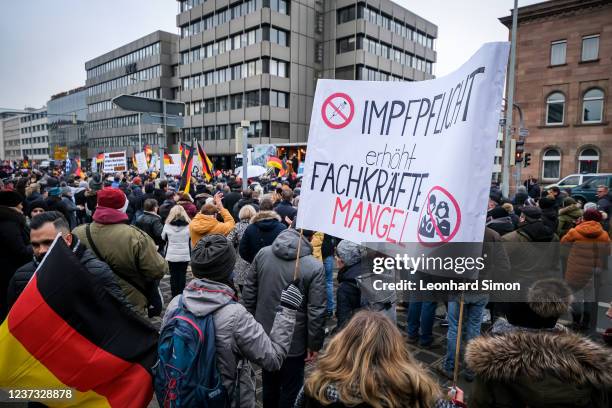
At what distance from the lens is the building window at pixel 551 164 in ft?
86.8

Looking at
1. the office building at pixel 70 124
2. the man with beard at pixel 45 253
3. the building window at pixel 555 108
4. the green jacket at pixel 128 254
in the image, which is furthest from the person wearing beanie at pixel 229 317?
the office building at pixel 70 124

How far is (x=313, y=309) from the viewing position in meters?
3.22

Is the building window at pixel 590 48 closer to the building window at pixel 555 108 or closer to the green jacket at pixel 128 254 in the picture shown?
the building window at pixel 555 108

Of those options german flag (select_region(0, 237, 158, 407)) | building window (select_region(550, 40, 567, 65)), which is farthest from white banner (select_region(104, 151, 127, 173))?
building window (select_region(550, 40, 567, 65))

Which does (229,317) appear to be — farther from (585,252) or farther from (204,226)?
(585,252)

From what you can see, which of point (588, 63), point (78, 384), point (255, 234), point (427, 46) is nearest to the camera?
point (78, 384)

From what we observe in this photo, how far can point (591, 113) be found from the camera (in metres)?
25.5

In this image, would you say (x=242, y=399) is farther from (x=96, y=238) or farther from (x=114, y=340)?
(x=96, y=238)

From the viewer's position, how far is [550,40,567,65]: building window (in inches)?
1021

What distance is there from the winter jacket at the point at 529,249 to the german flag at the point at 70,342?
15.3 feet

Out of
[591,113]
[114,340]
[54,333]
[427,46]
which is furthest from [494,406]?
[427,46]

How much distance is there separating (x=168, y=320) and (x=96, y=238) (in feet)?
6.07

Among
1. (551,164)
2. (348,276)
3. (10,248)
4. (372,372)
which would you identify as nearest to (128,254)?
(10,248)

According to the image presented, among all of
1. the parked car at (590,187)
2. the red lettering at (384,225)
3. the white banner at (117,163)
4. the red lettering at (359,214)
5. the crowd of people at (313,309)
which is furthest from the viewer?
the parked car at (590,187)
